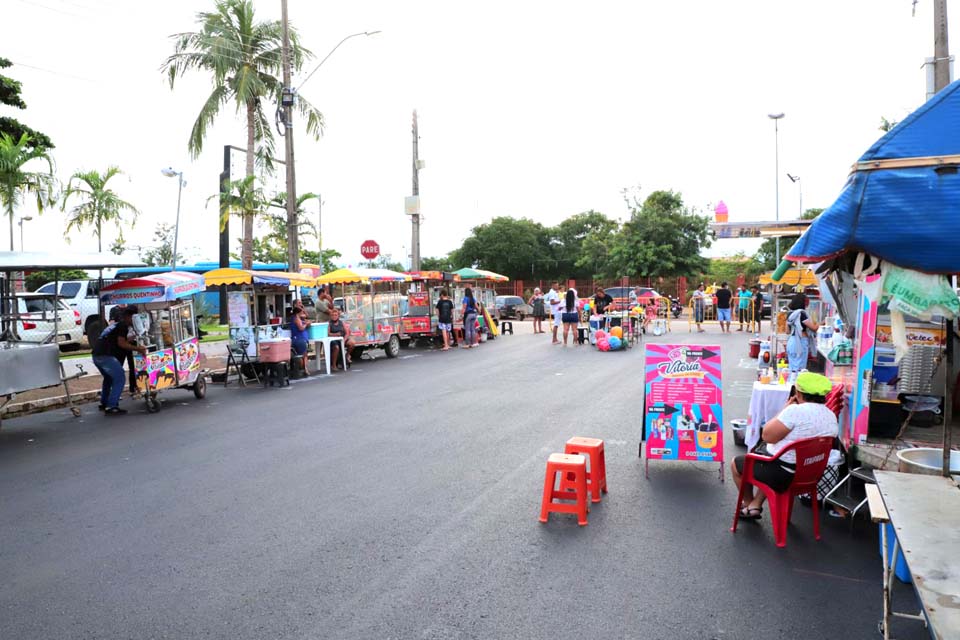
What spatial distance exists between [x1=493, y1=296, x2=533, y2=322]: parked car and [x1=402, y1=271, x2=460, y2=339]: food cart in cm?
1631

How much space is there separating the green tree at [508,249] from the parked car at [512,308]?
15.5m

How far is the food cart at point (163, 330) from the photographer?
10797 millimetres

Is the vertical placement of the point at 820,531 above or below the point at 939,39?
below

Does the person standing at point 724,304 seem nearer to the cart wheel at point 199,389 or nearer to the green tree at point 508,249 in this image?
the cart wheel at point 199,389

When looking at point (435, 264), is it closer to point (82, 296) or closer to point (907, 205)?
point (82, 296)

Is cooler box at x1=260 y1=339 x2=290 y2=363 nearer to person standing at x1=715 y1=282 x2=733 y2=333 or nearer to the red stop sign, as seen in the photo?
the red stop sign

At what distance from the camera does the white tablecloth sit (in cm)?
670

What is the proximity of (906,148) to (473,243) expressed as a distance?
5299 cm

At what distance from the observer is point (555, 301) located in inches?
893

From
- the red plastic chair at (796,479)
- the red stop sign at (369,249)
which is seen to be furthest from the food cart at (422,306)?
the red plastic chair at (796,479)

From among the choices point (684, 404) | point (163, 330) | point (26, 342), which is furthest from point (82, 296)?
point (684, 404)

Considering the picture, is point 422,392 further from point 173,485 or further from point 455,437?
point 173,485

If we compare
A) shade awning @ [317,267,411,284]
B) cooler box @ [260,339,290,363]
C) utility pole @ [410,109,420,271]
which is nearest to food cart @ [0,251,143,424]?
cooler box @ [260,339,290,363]

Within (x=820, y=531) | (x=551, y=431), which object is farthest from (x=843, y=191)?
(x=551, y=431)
